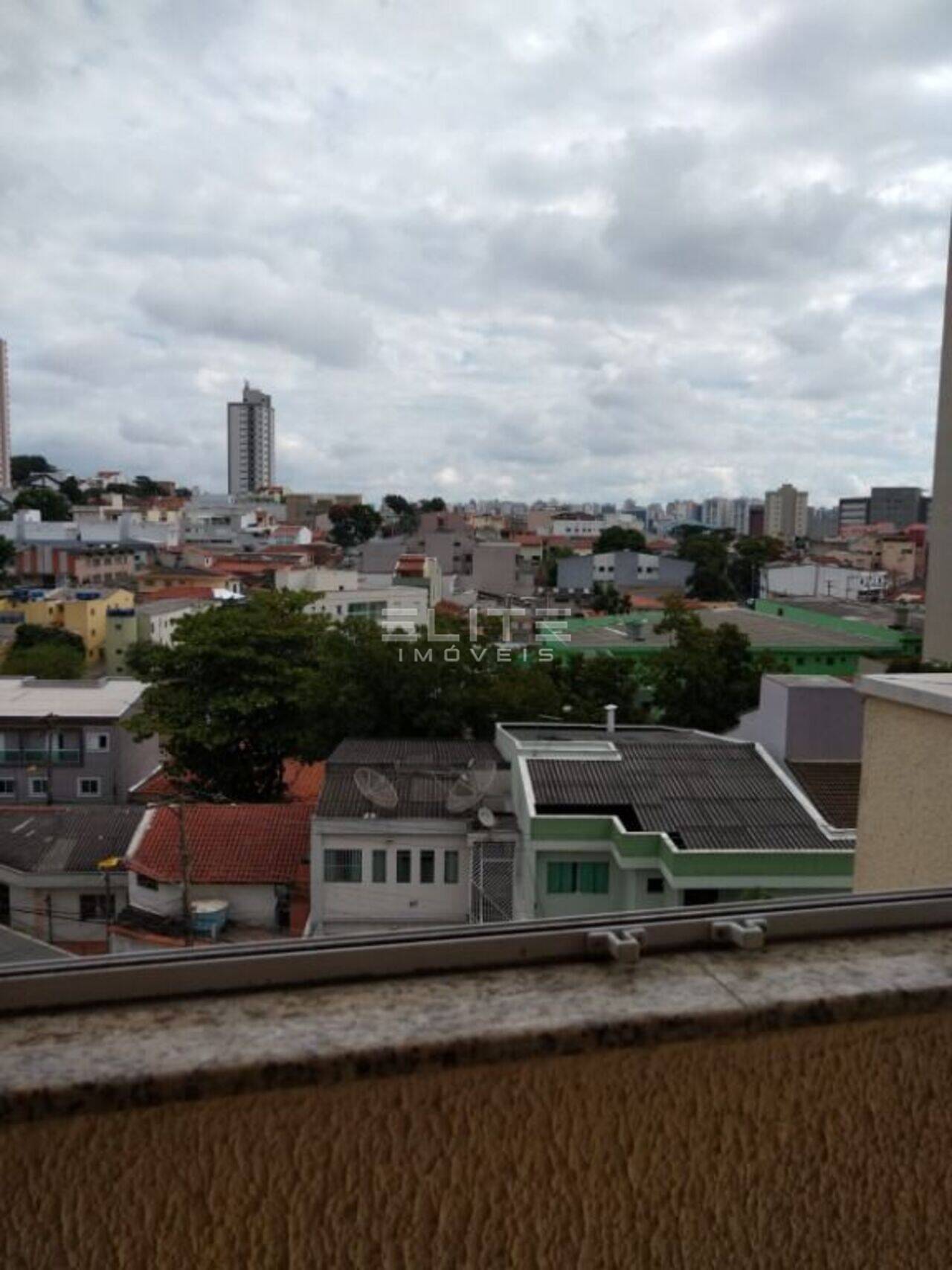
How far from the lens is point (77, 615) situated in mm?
24359

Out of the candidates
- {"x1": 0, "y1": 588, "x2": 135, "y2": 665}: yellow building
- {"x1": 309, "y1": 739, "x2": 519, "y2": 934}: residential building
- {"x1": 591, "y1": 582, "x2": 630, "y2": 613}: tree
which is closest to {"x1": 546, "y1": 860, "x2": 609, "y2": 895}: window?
{"x1": 309, "y1": 739, "x2": 519, "y2": 934}: residential building

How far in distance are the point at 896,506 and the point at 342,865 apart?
251 ft

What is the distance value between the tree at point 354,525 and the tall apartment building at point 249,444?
30412 mm

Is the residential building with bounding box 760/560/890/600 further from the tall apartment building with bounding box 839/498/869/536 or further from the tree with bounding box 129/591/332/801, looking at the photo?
the tall apartment building with bounding box 839/498/869/536

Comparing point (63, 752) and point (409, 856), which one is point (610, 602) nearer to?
point (63, 752)

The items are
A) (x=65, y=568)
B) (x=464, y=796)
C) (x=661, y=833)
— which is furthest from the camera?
(x=65, y=568)

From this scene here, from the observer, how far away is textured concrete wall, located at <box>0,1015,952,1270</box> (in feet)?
2.59

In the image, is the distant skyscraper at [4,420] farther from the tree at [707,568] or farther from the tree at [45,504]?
the tree at [707,568]

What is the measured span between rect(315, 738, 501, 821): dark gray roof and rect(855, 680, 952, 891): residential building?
627cm

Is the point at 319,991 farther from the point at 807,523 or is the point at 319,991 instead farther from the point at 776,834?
the point at 807,523

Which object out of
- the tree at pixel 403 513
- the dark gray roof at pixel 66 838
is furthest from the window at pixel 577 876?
the tree at pixel 403 513

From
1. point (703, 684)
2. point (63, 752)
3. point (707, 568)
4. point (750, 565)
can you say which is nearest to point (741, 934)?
point (703, 684)

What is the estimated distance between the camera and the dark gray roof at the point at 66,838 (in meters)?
9.13

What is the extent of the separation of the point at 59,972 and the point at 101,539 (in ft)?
143
